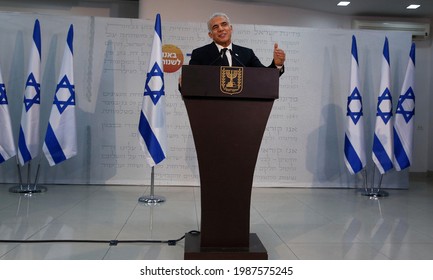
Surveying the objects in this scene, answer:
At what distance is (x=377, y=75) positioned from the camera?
6078 mm

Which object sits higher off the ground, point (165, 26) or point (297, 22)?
point (297, 22)

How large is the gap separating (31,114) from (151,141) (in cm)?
165

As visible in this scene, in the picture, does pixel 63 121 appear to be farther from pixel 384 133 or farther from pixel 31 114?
pixel 384 133

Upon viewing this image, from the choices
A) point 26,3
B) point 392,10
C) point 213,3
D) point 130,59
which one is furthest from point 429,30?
point 26,3

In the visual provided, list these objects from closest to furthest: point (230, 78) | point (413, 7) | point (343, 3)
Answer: point (230, 78), point (343, 3), point (413, 7)

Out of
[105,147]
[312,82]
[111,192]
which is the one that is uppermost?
[312,82]

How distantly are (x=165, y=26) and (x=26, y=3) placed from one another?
11.2 feet

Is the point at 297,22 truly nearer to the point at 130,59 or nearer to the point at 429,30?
the point at 429,30

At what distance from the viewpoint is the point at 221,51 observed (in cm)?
245

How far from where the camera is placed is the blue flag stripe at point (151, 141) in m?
4.58

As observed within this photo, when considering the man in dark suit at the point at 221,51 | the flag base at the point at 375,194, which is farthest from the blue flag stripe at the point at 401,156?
the man in dark suit at the point at 221,51

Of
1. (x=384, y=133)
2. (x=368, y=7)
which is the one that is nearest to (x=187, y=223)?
(x=384, y=133)

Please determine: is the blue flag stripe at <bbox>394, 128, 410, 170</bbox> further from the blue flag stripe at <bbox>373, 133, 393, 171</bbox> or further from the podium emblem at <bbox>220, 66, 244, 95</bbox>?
the podium emblem at <bbox>220, 66, 244, 95</bbox>
